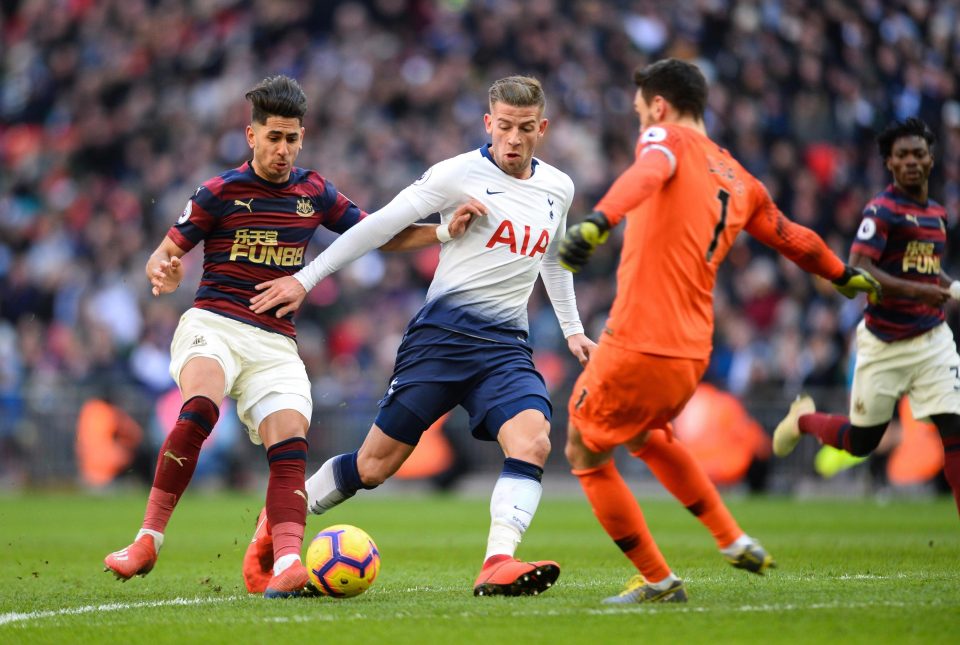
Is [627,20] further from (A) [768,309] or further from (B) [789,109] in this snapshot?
(A) [768,309]

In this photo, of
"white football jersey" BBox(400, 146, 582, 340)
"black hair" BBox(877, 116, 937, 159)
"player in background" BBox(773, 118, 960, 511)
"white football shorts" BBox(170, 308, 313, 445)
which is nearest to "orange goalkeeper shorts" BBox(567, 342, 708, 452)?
"white football jersey" BBox(400, 146, 582, 340)

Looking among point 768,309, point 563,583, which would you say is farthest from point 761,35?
point 563,583

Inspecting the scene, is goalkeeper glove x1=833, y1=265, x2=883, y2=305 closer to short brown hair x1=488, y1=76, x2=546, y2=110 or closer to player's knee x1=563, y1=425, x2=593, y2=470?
player's knee x1=563, y1=425, x2=593, y2=470

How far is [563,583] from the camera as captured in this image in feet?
25.3

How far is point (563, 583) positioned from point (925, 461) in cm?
1069

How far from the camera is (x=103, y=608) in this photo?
6.76m

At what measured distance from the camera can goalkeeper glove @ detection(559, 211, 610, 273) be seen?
222 inches

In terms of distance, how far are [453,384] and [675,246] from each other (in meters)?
1.79

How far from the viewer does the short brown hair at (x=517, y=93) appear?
727cm

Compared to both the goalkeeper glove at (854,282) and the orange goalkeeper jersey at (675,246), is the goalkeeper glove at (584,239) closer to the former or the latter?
the orange goalkeeper jersey at (675,246)

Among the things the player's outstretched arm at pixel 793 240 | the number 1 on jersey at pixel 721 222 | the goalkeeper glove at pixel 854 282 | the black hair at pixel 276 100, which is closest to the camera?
the number 1 on jersey at pixel 721 222

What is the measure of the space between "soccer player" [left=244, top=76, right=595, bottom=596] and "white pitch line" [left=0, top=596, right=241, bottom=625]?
1.66 feet

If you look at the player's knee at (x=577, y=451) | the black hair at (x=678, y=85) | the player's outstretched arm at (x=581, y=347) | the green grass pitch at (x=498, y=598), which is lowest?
the green grass pitch at (x=498, y=598)

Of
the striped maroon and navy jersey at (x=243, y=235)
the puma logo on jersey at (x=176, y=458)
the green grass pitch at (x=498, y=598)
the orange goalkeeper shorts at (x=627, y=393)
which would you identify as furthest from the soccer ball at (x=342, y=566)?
the orange goalkeeper shorts at (x=627, y=393)
